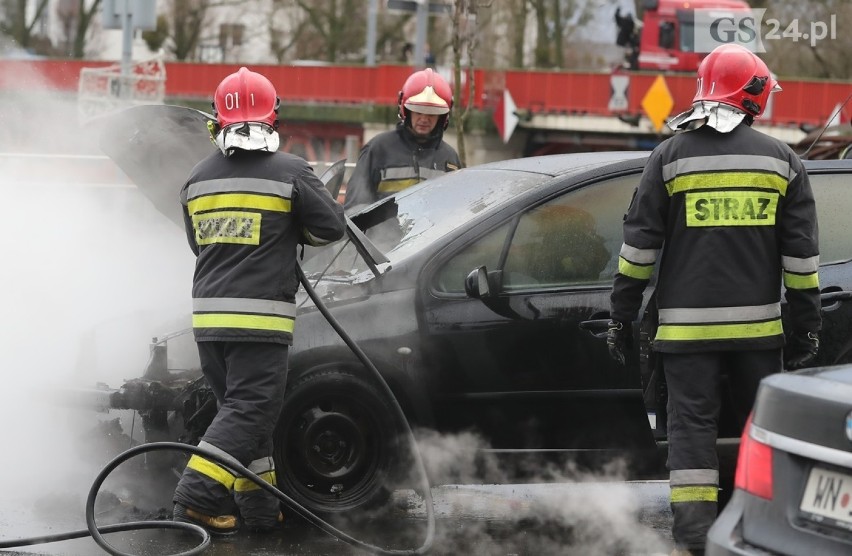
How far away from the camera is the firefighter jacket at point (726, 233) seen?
14.6 ft

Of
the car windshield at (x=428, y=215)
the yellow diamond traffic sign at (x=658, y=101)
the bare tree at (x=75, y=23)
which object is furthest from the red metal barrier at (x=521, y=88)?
the car windshield at (x=428, y=215)

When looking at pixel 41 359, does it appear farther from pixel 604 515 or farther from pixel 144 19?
pixel 144 19

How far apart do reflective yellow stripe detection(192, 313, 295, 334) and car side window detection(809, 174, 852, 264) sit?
2.26m

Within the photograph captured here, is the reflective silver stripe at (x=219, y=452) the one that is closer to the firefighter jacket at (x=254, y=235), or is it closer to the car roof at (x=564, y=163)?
the firefighter jacket at (x=254, y=235)

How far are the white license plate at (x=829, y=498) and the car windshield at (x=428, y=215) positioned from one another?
8.25ft

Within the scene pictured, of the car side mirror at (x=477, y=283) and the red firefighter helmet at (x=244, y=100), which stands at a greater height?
the red firefighter helmet at (x=244, y=100)

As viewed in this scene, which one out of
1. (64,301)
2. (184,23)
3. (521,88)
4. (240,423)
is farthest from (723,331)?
(184,23)

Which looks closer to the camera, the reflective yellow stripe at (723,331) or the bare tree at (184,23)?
the reflective yellow stripe at (723,331)

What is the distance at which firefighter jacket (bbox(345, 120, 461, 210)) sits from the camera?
25.0 feet

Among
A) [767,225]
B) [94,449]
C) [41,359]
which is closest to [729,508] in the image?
[767,225]

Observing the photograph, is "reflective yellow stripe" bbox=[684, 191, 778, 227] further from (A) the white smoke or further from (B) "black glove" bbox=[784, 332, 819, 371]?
(A) the white smoke

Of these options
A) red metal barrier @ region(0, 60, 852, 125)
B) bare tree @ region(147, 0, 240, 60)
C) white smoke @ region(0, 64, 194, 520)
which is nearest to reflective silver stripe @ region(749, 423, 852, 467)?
white smoke @ region(0, 64, 194, 520)

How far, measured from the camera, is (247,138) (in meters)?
5.05

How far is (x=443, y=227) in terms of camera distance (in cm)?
559
